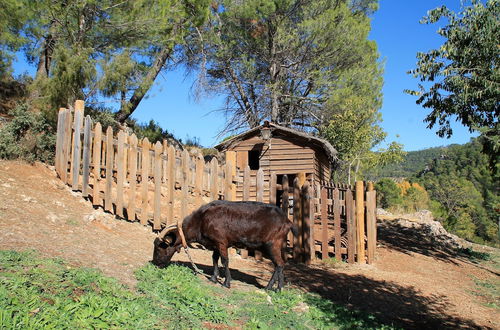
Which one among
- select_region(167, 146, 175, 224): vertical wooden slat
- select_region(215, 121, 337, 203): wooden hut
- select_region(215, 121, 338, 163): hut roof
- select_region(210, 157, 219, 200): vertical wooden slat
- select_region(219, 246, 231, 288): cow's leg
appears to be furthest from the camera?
select_region(215, 121, 337, 203): wooden hut

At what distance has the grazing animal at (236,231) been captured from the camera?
6121 mm

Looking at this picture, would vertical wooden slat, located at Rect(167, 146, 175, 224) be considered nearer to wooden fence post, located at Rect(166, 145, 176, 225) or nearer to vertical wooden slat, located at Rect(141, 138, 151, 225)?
wooden fence post, located at Rect(166, 145, 176, 225)

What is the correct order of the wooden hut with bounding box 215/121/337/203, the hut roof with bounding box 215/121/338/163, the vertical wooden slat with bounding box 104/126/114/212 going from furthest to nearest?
the wooden hut with bounding box 215/121/337/203, the hut roof with bounding box 215/121/338/163, the vertical wooden slat with bounding box 104/126/114/212

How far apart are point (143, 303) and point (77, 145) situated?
4.97 metres

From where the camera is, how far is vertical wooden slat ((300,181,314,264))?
8969 mm

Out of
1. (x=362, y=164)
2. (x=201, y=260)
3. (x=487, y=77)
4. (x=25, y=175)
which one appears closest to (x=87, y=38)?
(x=25, y=175)

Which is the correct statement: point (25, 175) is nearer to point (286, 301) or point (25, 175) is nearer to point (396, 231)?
point (286, 301)

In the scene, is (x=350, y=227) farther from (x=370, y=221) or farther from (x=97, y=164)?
(x=97, y=164)

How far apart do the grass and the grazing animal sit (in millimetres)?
528

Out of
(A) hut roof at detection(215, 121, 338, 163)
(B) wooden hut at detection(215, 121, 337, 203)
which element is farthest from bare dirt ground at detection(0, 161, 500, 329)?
(B) wooden hut at detection(215, 121, 337, 203)

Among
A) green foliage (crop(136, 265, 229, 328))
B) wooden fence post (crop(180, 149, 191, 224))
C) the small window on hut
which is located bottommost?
green foliage (crop(136, 265, 229, 328))

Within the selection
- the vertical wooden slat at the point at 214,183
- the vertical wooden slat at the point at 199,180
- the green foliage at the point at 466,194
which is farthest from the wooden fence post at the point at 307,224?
the green foliage at the point at 466,194

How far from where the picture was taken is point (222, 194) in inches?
364

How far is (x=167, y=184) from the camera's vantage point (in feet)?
28.0
